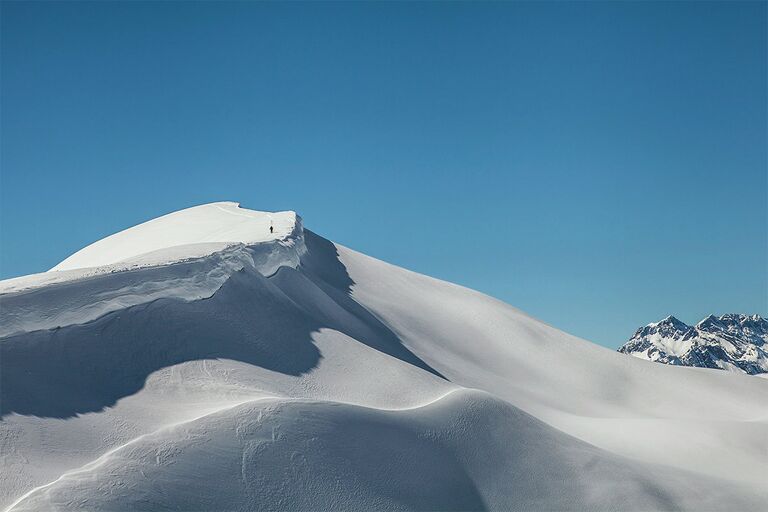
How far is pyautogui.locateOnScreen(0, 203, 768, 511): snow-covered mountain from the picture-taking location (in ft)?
64.9

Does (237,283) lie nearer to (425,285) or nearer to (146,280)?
(146,280)

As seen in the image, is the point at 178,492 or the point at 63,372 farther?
the point at 63,372

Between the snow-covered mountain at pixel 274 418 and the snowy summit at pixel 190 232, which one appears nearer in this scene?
the snow-covered mountain at pixel 274 418

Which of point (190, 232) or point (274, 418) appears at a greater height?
point (190, 232)

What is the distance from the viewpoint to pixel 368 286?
50.3 metres

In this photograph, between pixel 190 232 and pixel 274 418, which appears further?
pixel 190 232

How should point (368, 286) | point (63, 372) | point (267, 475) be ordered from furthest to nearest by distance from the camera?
point (368, 286)
point (63, 372)
point (267, 475)

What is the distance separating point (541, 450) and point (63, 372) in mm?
14439

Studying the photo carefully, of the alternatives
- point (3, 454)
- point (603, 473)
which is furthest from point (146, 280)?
point (603, 473)

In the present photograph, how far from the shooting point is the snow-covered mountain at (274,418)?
19.8 m

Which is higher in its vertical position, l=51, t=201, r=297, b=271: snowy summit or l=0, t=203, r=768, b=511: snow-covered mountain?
l=51, t=201, r=297, b=271: snowy summit

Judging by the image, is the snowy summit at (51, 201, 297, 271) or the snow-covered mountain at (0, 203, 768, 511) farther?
the snowy summit at (51, 201, 297, 271)

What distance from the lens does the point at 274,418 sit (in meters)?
22.2

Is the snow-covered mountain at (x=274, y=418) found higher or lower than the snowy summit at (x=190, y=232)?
lower
